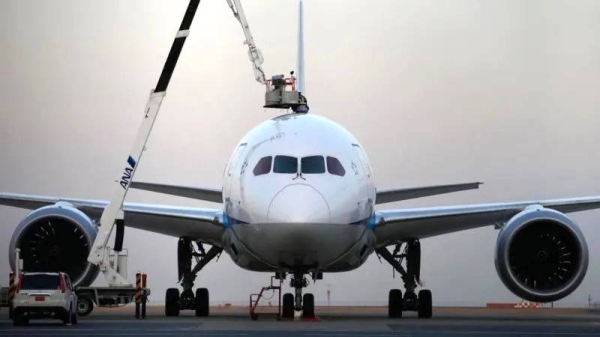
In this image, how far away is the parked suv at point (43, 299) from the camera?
3023 centimetres

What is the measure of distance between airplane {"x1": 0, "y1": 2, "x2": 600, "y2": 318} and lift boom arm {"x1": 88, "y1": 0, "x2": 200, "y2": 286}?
501 millimetres

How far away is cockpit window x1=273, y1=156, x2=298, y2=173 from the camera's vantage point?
101 feet

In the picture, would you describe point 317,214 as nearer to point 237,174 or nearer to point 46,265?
point 237,174

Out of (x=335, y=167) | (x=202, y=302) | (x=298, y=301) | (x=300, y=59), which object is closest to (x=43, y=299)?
(x=298, y=301)

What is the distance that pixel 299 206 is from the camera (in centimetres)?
2930

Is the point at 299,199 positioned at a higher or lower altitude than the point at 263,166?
lower

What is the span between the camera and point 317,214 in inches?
1155

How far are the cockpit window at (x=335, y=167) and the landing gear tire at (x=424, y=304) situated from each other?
6.69 m

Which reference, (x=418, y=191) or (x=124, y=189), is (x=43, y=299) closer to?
(x=124, y=189)

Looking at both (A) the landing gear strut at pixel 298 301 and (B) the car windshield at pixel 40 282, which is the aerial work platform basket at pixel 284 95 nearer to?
(A) the landing gear strut at pixel 298 301

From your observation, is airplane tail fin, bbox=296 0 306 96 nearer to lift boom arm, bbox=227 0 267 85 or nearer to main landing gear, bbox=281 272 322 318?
lift boom arm, bbox=227 0 267 85

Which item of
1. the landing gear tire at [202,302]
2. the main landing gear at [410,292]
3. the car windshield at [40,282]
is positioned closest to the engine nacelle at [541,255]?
the main landing gear at [410,292]

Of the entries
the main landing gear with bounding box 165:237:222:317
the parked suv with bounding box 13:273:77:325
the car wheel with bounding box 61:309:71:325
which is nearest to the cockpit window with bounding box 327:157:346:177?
the parked suv with bounding box 13:273:77:325

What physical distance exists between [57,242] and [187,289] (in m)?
3.86
